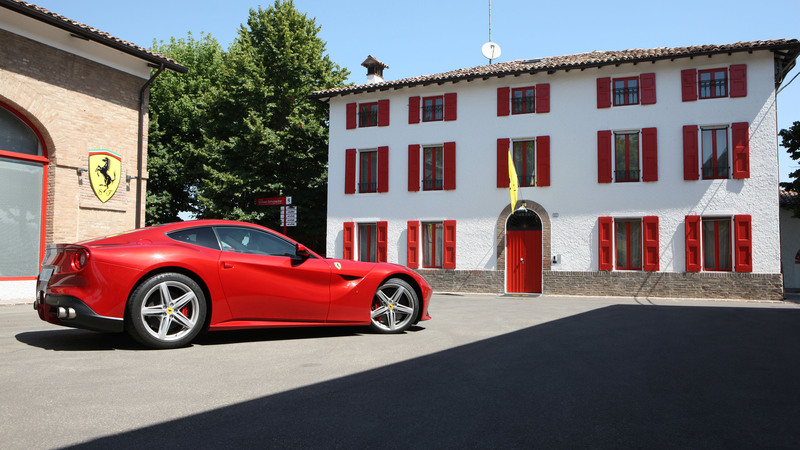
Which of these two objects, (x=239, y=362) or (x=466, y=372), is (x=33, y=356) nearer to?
(x=239, y=362)

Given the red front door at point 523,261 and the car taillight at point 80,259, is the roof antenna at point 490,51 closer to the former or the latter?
the red front door at point 523,261

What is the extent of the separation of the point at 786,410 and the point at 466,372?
6.98 feet

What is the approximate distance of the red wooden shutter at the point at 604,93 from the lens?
64.5 ft

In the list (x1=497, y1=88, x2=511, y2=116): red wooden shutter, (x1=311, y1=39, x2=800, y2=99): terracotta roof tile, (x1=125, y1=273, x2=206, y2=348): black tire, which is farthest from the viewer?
(x1=497, y1=88, x2=511, y2=116): red wooden shutter

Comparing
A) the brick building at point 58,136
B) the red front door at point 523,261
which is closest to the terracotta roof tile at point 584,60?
the red front door at point 523,261

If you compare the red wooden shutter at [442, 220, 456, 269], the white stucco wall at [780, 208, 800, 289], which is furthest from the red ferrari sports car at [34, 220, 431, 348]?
→ the white stucco wall at [780, 208, 800, 289]

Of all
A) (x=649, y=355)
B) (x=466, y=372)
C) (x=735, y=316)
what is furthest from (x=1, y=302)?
(x=735, y=316)

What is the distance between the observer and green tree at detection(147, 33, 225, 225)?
27406mm

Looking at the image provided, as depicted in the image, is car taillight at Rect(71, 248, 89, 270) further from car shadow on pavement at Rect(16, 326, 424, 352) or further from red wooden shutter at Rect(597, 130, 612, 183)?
red wooden shutter at Rect(597, 130, 612, 183)

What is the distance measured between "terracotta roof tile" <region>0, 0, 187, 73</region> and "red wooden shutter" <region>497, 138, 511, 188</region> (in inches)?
436

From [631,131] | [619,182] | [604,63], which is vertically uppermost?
[604,63]

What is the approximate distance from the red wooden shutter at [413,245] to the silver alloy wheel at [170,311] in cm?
1616

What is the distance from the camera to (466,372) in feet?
14.9

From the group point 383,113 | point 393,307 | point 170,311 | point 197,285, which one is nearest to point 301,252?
point 197,285
